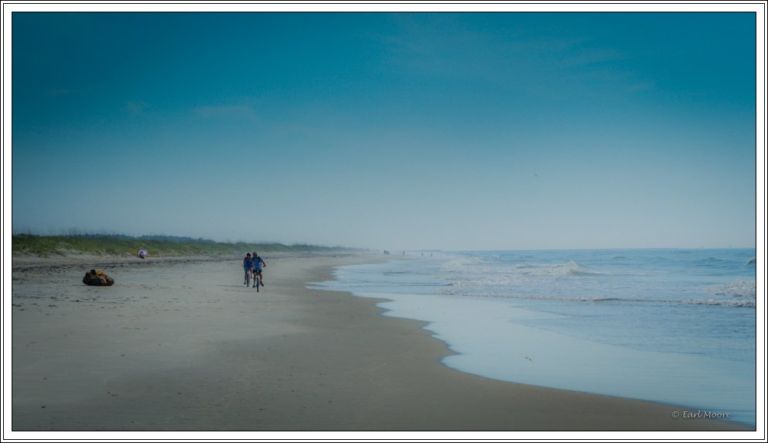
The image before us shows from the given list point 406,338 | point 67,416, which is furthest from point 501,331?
point 67,416

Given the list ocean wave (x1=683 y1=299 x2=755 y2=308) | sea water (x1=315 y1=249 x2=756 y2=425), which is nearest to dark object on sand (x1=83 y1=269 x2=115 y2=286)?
sea water (x1=315 y1=249 x2=756 y2=425)

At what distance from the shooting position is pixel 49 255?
4478 centimetres

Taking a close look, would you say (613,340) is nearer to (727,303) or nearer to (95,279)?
(727,303)

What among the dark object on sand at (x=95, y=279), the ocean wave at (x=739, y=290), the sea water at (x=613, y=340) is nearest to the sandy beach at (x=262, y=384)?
the sea water at (x=613, y=340)

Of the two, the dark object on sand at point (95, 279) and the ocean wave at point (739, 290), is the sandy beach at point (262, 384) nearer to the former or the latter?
the dark object on sand at point (95, 279)

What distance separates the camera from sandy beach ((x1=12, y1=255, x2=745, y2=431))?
269 inches

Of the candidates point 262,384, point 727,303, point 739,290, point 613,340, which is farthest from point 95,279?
point 739,290

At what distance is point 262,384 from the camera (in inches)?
326

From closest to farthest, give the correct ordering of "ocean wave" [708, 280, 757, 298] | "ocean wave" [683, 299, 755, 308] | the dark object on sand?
"ocean wave" [683, 299, 755, 308]
the dark object on sand
"ocean wave" [708, 280, 757, 298]

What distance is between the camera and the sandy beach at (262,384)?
6.84 meters

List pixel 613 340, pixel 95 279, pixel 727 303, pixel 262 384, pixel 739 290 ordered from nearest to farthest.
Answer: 1. pixel 262 384
2. pixel 613 340
3. pixel 727 303
4. pixel 95 279
5. pixel 739 290

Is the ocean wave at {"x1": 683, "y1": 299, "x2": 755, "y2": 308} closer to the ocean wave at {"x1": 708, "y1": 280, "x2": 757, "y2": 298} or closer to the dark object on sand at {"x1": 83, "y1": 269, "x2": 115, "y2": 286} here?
the ocean wave at {"x1": 708, "y1": 280, "x2": 757, "y2": 298}

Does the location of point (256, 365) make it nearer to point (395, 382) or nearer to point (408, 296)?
point (395, 382)

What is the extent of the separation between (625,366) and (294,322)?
8.39 metres
